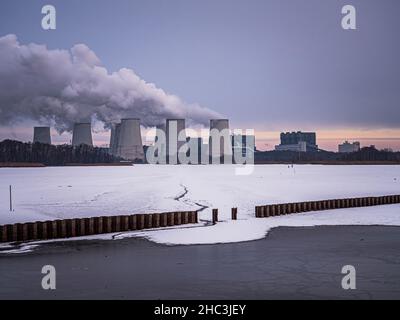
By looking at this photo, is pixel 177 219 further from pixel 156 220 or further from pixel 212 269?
pixel 212 269

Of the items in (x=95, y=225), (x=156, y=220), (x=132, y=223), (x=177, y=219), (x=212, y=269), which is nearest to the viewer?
(x=212, y=269)

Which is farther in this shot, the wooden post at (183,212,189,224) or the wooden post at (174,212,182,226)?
the wooden post at (183,212,189,224)

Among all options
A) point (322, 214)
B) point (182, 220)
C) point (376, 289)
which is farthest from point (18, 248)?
point (322, 214)

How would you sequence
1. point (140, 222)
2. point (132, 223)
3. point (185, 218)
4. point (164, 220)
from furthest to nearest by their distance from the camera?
1. point (185, 218)
2. point (164, 220)
3. point (140, 222)
4. point (132, 223)

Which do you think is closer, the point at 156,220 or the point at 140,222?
the point at 140,222

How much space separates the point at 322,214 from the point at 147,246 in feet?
58.1

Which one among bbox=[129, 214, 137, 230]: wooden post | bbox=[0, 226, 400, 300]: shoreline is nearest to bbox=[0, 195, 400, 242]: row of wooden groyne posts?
bbox=[129, 214, 137, 230]: wooden post

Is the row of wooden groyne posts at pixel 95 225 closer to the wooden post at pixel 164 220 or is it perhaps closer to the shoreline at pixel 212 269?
the wooden post at pixel 164 220

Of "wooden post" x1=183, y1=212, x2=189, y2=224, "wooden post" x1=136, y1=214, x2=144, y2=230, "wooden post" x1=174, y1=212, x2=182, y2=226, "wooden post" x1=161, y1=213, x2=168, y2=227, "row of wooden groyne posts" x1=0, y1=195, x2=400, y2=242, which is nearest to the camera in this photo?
"row of wooden groyne posts" x1=0, y1=195, x2=400, y2=242

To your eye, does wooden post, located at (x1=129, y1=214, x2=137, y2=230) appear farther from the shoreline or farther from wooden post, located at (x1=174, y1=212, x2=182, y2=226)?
the shoreline

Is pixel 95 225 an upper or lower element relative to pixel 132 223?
upper

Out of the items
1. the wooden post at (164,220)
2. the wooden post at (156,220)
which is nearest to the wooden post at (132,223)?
the wooden post at (156,220)

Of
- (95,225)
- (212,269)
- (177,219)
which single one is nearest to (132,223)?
(95,225)
